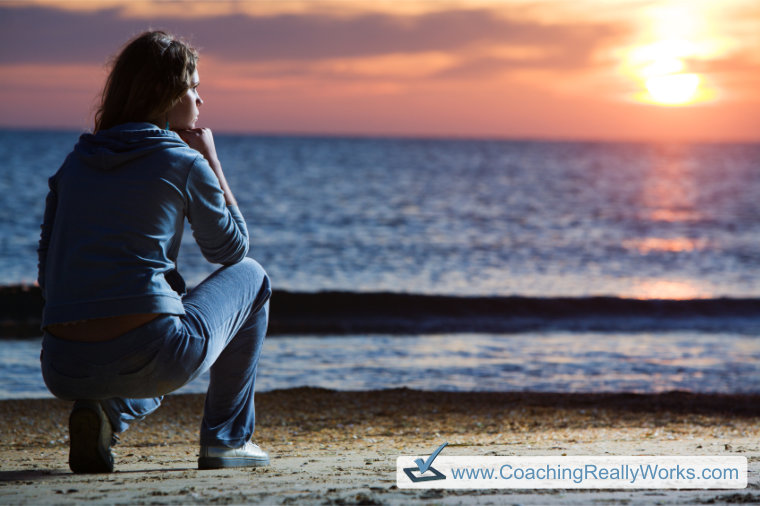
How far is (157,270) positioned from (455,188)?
35643 millimetres

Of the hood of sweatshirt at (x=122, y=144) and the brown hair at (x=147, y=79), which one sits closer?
the hood of sweatshirt at (x=122, y=144)

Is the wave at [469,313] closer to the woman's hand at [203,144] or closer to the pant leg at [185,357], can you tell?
the pant leg at [185,357]

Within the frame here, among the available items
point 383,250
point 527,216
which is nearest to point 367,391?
point 383,250

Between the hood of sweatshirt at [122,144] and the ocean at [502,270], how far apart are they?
160 inches

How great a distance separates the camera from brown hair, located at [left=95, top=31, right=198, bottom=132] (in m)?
2.59

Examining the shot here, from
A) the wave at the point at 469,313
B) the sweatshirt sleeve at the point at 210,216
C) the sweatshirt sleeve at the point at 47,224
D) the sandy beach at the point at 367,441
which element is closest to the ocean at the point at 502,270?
the wave at the point at 469,313

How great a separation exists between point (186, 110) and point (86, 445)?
123 cm

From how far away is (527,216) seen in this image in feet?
84.0

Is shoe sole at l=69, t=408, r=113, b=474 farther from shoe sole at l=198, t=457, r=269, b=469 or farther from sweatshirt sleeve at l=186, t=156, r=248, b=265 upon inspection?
sweatshirt sleeve at l=186, t=156, r=248, b=265

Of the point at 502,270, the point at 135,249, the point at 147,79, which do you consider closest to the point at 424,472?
the point at 135,249

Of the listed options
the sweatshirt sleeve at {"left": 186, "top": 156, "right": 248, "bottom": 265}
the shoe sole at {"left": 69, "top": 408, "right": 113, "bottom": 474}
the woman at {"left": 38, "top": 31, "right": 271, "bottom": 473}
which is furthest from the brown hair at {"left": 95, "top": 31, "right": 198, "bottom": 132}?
the shoe sole at {"left": 69, "top": 408, "right": 113, "bottom": 474}

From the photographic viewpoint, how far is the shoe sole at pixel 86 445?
2.72 metres

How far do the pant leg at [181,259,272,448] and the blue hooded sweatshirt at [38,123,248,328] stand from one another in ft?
0.64

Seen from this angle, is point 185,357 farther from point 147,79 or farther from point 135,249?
point 147,79
